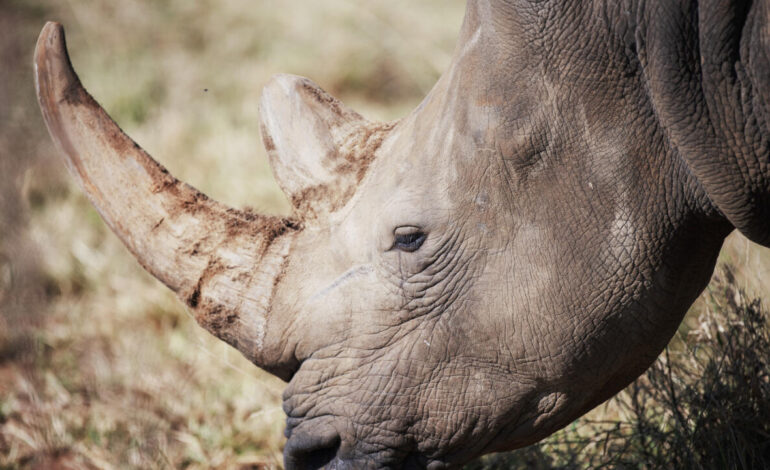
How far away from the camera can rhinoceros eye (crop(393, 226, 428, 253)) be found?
2.42m

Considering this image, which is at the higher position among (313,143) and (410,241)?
(313,143)

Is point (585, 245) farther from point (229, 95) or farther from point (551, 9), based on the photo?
point (229, 95)

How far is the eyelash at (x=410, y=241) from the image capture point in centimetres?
242

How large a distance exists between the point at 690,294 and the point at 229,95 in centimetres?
564

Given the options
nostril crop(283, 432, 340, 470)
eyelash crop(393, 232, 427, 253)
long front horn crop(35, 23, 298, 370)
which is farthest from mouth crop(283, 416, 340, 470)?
eyelash crop(393, 232, 427, 253)

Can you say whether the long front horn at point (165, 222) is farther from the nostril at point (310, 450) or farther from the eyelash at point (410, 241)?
the eyelash at point (410, 241)

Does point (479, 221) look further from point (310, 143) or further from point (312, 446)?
point (312, 446)

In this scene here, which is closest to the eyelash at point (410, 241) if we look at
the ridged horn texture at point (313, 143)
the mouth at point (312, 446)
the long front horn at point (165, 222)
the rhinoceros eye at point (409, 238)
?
Answer: the rhinoceros eye at point (409, 238)

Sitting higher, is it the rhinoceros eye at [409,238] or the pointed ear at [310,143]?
the pointed ear at [310,143]

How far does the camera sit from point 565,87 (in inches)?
86.7

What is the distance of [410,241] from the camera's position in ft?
7.99

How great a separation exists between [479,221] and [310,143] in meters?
0.62

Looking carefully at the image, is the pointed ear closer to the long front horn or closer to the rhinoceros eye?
the long front horn

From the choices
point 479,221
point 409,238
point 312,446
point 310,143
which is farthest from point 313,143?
point 312,446
